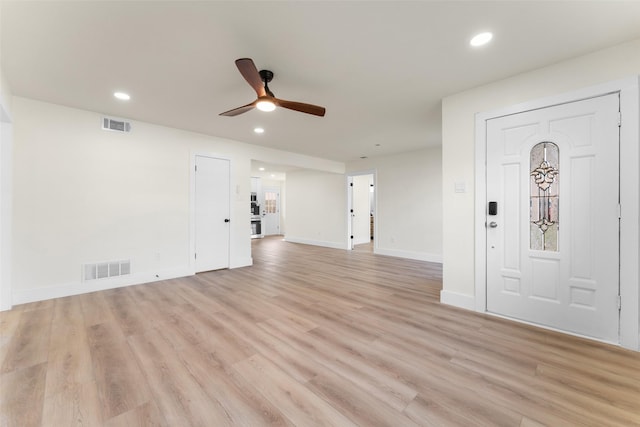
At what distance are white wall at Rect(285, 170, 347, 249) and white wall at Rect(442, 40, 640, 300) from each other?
441 centimetres

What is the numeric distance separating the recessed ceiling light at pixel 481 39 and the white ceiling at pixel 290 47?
55 millimetres

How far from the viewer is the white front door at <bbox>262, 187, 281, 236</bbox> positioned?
36.4 ft

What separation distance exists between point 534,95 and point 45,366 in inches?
191

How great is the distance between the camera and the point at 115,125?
12.7ft

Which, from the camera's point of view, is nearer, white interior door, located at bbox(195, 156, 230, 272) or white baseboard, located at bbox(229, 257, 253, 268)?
white interior door, located at bbox(195, 156, 230, 272)

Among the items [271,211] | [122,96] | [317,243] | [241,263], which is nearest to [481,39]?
[122,96]

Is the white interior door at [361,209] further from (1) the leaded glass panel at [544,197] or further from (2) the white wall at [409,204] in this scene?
(1) the leaded glass panel at [544,197]

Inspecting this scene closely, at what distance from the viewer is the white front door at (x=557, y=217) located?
228cm

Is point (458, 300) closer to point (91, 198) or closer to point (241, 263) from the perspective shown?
point (241, 263)

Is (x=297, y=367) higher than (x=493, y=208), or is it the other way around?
(x=493, y=208)

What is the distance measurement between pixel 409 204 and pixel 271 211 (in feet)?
21.7

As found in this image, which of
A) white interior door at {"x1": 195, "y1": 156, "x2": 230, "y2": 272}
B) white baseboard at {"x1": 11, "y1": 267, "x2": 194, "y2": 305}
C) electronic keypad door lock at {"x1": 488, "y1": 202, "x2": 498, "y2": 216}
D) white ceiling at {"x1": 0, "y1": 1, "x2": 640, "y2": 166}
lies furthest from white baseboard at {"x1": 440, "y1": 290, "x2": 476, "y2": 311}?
white baseboard at {"x1": 11, "y1": 267, "x2": 194, "y2": 305}

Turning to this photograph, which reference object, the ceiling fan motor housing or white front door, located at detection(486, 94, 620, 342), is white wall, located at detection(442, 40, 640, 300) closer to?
white front door, located at detection(486, 94, 620, 342)

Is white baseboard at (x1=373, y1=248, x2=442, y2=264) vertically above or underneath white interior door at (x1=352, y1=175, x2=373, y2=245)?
underneath
